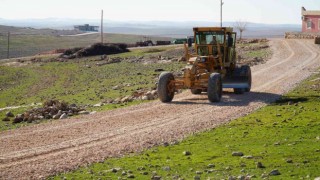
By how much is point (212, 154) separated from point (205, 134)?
389 centimetres

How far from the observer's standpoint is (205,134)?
77.2 feet

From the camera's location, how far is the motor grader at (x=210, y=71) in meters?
33.1

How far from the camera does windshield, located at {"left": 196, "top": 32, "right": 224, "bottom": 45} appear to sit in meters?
35.4

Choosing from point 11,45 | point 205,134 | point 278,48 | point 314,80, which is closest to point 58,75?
point 278,48

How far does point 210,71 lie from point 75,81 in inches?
1131

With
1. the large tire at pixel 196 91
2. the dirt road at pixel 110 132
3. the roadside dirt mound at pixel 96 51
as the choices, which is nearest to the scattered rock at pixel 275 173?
the dirt road at pixel 110 132

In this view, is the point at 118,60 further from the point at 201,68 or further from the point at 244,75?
the point at 201,68

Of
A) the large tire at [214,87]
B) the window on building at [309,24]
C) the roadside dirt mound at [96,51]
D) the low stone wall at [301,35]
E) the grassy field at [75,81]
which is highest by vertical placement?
the window on building at [309,24]

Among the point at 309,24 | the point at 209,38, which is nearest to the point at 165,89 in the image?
the point at 209,38

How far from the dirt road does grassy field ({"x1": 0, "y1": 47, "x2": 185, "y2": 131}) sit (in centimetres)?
414

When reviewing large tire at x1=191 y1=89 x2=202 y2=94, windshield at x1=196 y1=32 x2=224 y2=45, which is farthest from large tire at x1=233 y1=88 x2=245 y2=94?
windshield at x1=196 y1=32 x2=224 y2=45

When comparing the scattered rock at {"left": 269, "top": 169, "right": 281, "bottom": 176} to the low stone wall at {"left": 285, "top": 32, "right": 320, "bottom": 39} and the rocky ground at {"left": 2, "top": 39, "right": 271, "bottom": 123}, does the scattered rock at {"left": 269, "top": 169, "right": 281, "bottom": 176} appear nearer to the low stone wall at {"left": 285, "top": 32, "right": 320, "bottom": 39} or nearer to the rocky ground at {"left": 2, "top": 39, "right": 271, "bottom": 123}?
the rocky ground at {"left": 2, "top": 39, "right": 271, "bottom": 123}

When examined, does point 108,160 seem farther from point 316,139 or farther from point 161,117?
point 161,117

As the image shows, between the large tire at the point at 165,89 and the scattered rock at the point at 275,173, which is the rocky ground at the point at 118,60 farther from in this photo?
the scattered rock at the point at 275,173
